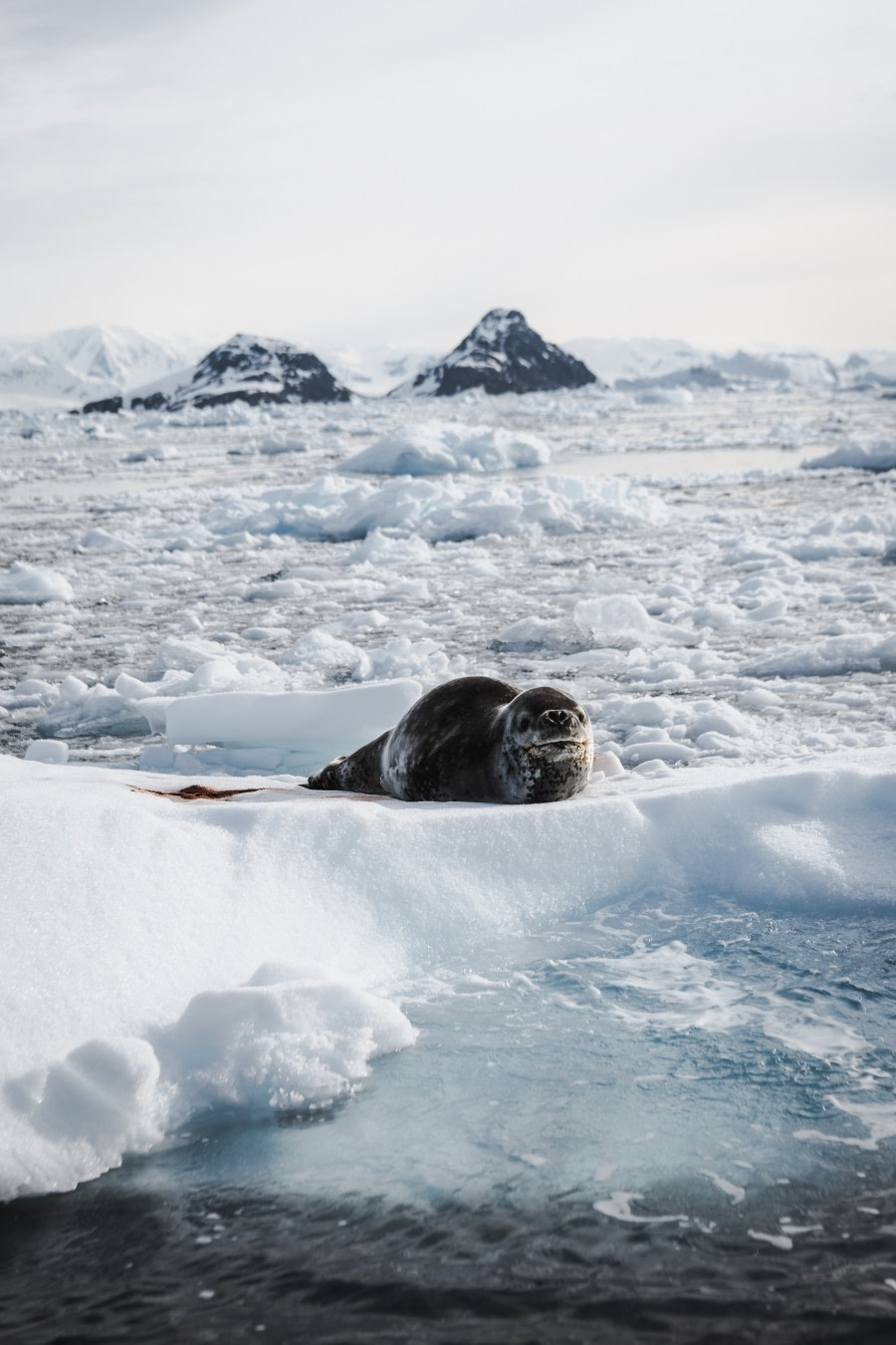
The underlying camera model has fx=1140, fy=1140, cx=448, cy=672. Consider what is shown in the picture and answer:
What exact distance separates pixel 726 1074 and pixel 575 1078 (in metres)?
0.27

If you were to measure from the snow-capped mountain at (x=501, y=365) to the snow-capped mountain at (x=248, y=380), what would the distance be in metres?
6.45

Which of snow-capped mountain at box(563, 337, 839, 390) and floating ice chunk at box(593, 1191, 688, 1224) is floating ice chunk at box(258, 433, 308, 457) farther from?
snow-capped mountain at box(563, 337, 839, 390)

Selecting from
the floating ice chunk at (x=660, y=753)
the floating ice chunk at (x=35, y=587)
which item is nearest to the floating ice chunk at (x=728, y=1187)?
the floating ice chunk at (x=660, y=753)

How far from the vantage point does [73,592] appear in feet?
32.7

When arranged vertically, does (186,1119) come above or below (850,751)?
below

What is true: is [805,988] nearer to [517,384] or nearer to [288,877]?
[288,877]

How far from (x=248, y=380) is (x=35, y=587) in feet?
244

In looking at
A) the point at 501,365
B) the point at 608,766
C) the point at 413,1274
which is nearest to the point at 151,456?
the point at 608,766

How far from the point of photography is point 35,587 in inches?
383

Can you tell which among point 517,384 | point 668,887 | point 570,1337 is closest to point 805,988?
point 668,887

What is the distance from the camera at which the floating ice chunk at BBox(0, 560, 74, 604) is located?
959 cm

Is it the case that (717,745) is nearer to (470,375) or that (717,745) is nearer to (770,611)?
(770,611)

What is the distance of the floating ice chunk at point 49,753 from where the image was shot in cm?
494

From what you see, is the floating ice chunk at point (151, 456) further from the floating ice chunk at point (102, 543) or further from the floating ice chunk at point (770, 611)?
the floating ice chunk at point (770, 611)
